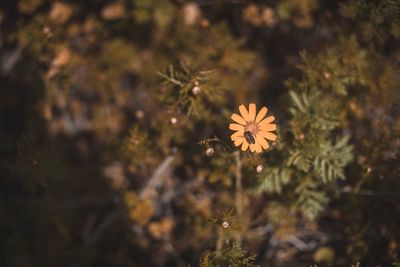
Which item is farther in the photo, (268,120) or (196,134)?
(196,134)

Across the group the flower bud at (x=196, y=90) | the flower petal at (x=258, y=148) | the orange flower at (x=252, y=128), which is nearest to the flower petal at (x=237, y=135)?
the orange flower at (x=252, y=128)

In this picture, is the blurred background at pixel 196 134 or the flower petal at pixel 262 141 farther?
the blurred background at pixel 196 134

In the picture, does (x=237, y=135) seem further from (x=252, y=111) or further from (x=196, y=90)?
(x=196, y=90)

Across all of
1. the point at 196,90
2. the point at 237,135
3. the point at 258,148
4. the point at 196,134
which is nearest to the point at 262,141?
the point at 258,148

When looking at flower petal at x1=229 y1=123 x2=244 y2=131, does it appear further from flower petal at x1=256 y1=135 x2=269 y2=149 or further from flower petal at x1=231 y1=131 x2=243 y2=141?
flower petal at x1=256 y1=135 x2=269 y2=149

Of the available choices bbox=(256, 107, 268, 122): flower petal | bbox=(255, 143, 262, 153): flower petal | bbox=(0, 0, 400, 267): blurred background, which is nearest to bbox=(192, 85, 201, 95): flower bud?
bbox=(0, 0, 400, 267): blurred background

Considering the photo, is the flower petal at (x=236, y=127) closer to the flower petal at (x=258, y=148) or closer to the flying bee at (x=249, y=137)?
the flying bee at (x=249, y=137)

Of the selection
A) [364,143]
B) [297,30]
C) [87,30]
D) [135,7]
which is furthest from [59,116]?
[364,143]
